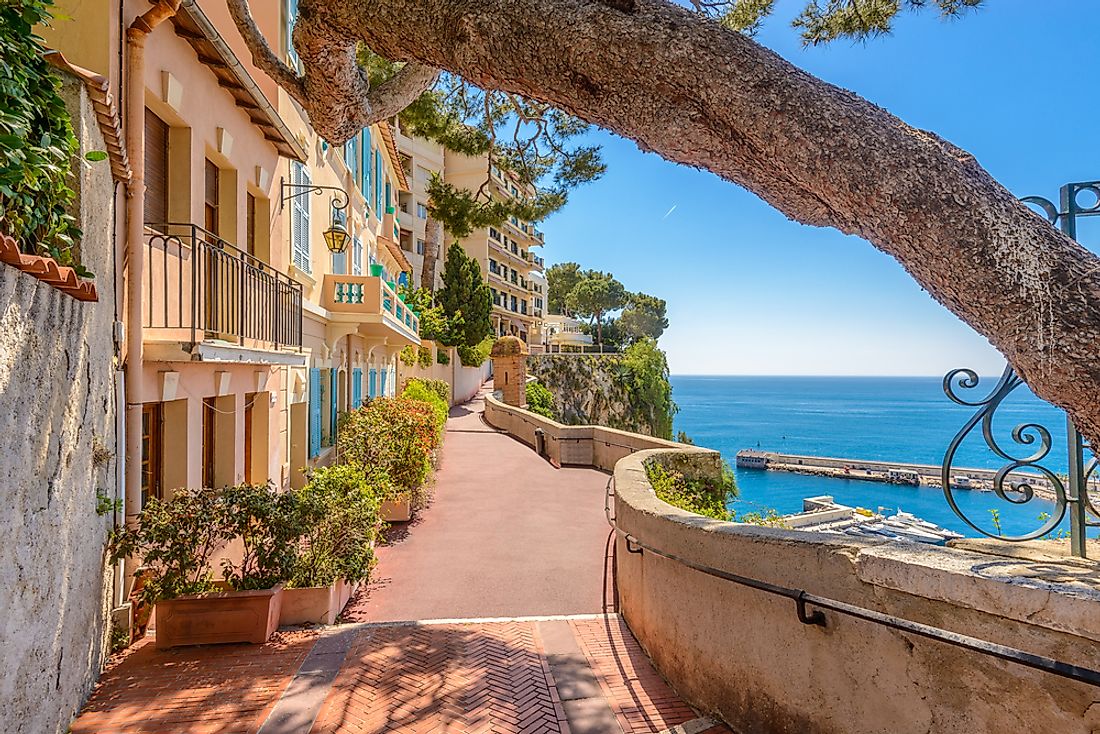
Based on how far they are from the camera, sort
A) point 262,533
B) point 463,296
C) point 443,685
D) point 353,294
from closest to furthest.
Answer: point 443,685, point 262,533, point 353,294, point 463,296

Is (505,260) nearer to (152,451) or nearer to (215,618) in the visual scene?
(152,451)

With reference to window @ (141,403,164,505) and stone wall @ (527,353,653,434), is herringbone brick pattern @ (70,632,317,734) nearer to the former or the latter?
window @ (141,403,164,505)

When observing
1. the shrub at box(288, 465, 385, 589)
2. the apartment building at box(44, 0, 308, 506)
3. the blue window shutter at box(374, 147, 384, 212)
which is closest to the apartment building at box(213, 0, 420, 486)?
the blue window shutter at box(374, 147, 384, 212)

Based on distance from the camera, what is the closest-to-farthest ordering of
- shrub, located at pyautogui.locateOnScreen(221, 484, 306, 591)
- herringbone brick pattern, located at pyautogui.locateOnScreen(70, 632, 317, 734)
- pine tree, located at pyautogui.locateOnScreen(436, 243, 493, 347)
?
herringbone brick pattern, located at pyautogui.locateOnScreen(70, 632, 317, 734)
shrub, located at pyautogui.locateOnScreen(221, 484, 306, 591)
pine tree, located at pyautogui.locateOnScreen(436, 243, 493, 347)

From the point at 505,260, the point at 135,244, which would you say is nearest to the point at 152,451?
the point at 135,244

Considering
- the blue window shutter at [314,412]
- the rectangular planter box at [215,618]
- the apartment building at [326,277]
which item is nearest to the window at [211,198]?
the apartment building at [326,277]

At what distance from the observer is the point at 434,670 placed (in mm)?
4617

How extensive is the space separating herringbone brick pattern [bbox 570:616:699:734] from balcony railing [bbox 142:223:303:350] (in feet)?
14.8

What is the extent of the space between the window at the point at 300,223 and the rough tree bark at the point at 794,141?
5783mm

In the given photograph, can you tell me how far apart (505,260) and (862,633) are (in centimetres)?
5101

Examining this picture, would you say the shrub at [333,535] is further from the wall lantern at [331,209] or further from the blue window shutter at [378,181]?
the blue window shutter at [378,181]

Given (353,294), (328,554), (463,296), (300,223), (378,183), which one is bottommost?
(328,554)

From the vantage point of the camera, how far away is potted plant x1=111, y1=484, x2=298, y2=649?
4762 millimetres

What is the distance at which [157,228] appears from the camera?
5.84 meters
